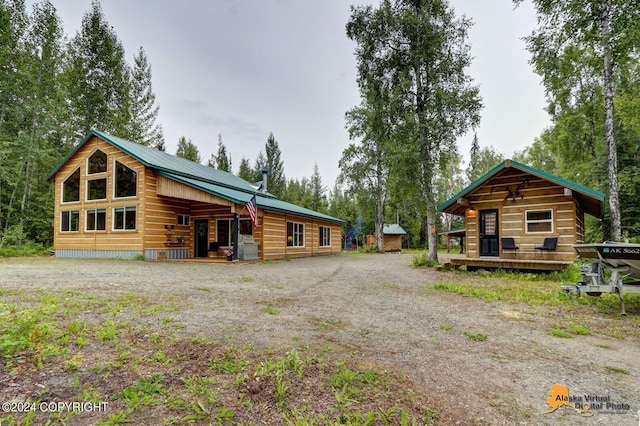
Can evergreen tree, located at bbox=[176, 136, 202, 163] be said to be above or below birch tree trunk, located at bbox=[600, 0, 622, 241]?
above

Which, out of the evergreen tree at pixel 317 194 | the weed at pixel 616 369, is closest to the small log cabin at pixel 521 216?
the weed at pixel 616 369

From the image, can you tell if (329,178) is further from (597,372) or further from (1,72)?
(597,372)

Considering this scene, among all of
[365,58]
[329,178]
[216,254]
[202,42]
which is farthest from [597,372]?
[329,178]

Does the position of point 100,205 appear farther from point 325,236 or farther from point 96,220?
point 325,236

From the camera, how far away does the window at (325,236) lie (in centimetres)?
2309

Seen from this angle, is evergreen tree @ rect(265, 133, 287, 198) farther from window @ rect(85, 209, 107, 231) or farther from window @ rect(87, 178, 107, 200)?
window @ rect(85, 209, 107, 231)

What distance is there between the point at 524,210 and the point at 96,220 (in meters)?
20.0

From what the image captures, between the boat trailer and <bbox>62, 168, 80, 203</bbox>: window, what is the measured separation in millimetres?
21200

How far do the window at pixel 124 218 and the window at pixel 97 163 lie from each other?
2643mm

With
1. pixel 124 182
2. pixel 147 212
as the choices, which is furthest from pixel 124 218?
pixel 124 182

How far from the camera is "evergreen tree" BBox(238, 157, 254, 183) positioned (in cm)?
4138

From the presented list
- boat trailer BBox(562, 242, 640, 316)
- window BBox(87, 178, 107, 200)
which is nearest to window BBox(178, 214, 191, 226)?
window BBox(87, 178, 107, 200)

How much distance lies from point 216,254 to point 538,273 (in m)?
14.4

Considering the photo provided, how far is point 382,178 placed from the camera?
1038 inches
